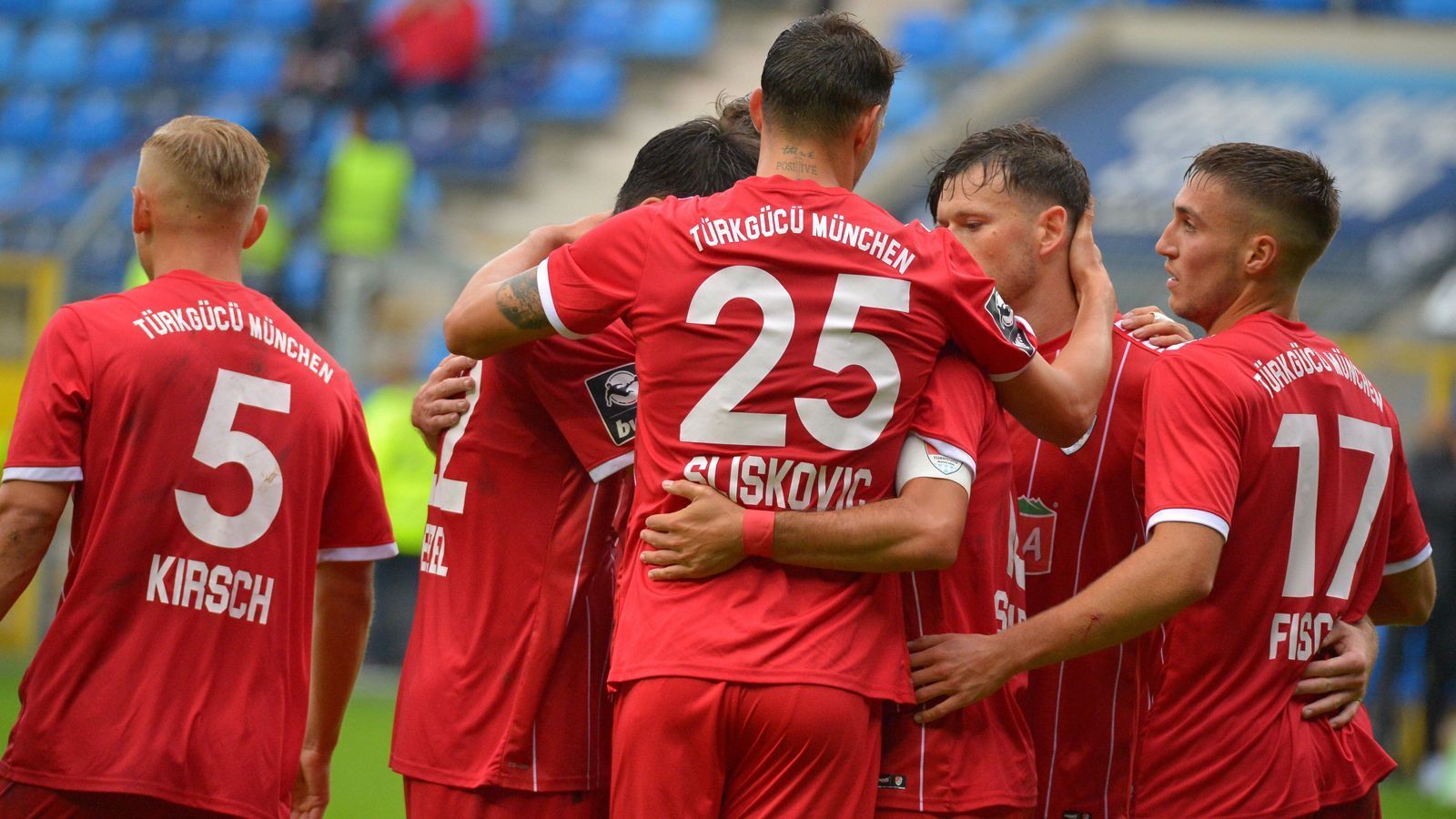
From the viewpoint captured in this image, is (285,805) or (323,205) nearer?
(285,805)

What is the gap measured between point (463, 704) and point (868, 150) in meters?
1.51

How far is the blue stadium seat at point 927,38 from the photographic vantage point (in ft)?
54.4

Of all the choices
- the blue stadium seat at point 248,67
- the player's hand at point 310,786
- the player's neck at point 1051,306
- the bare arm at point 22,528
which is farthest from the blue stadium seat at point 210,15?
the player's neck at point 1051,306

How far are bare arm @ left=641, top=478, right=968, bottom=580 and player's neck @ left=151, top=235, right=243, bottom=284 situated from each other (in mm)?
1251

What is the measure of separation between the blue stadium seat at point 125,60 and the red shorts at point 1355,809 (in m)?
16.5

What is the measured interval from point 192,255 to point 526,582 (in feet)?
3.44

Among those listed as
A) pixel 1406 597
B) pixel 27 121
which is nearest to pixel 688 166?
pixel 1406 597

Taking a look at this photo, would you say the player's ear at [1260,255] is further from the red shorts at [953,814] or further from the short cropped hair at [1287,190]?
the red shorts at [953,814]

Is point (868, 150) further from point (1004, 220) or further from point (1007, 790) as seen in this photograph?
point (1007, 790)

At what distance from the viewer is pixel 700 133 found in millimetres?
3877

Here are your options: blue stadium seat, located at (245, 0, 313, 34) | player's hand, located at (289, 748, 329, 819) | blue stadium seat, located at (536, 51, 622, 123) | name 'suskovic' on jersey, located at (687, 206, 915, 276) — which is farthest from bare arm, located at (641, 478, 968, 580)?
blue stadium seat, located at (245, 0, 313, 34)

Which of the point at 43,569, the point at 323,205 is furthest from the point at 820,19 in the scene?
the point at 323,205

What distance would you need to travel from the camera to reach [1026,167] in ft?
12.5

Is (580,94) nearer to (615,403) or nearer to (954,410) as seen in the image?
(615,403)
